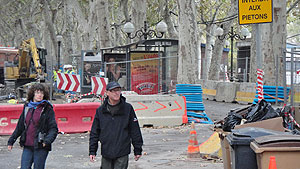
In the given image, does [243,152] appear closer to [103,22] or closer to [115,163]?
[115,163]

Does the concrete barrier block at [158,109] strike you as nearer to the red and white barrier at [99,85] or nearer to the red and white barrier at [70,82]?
the red and white barrier at [99,85]

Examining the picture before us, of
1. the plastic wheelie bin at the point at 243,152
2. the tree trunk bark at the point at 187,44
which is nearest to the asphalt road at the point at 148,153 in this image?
the plastic wheelie bin at the point at 243,152

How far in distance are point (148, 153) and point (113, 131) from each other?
532cm

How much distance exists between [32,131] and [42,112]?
295mm

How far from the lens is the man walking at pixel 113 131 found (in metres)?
6.53

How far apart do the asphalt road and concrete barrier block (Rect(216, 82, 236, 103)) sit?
11.2 m

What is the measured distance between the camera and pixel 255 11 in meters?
9.65

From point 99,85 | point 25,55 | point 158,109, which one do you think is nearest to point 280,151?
point 158,109

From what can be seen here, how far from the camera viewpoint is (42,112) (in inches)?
289

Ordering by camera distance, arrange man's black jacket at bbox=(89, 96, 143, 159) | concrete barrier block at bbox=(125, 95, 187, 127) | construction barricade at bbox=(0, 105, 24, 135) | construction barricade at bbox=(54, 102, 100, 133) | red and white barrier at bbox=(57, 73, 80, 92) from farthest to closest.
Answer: red and white barrier at bbox=(57, 73, 80, 92) → concrete barrier block at bbox=(125, 95, 187, 127) → construction barricade at bbox=(54, 102, 100, 133) → construction barricade at bbox=(0, 105, 24, 135) → man's black jacket at bbox=(89, 96, 143, 159)

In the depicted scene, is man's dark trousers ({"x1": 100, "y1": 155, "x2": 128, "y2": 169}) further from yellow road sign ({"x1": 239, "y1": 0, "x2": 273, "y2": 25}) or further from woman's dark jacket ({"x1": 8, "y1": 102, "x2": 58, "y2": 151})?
yellow road sign ({"x1": 239, "y1": 0, "x2": 273, "y2": 25})

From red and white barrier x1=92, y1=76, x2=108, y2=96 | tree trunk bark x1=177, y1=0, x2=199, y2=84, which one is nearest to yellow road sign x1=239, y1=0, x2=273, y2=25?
red and white barrier x1=92, y1=76, x2=108, y2=96

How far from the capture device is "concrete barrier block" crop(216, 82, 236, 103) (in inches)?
1065

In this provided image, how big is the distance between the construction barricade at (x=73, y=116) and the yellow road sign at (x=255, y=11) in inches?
265
